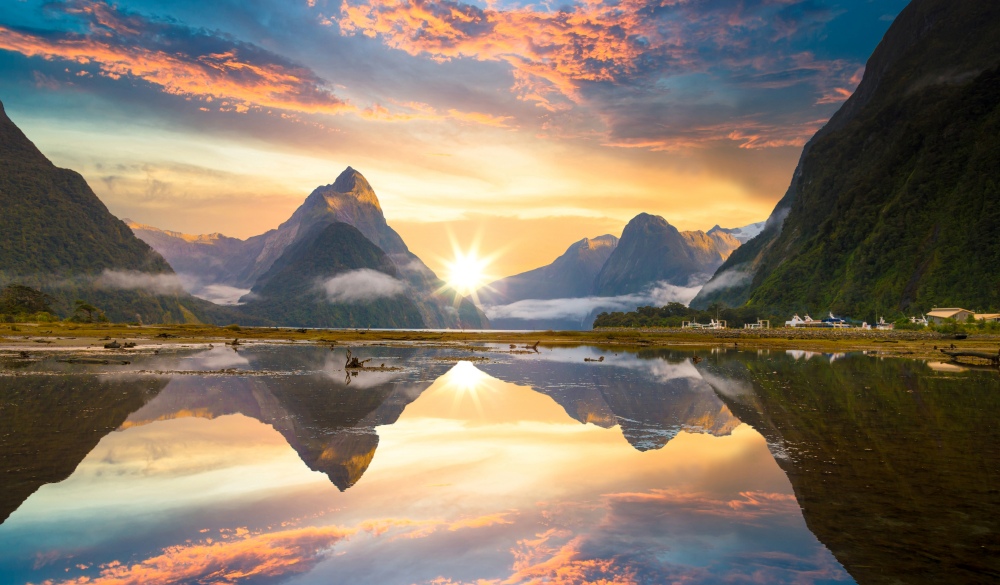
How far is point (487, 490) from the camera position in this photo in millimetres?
18766

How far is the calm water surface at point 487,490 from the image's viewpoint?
41.3 ft

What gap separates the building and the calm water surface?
155 meters

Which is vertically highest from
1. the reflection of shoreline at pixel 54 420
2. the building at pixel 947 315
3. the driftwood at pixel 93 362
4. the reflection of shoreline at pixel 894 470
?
the building at pixel 947 315

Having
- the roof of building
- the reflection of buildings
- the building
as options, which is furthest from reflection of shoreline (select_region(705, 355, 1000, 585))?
the roof of building

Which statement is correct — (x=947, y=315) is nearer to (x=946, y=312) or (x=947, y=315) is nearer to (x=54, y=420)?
(x=946, y=312)

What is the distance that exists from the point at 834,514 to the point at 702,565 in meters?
5.51

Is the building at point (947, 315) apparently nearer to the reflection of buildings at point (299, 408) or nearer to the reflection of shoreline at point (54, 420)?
the reflection of buildings at point (299, 408)

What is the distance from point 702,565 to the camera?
12.9m

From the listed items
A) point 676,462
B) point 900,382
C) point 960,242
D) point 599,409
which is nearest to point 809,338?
point 960,242

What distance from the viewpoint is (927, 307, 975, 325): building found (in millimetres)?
165375

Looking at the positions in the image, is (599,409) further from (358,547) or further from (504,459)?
(358,547)

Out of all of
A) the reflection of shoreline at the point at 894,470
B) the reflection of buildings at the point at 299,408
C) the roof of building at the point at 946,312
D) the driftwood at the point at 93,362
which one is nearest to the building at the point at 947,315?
the roof of building at the point at 946,312

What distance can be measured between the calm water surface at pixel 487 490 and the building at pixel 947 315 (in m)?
155

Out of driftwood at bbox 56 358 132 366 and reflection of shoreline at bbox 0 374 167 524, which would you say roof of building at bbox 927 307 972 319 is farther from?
reflection of shoreline at bbox 0 374 167 524
